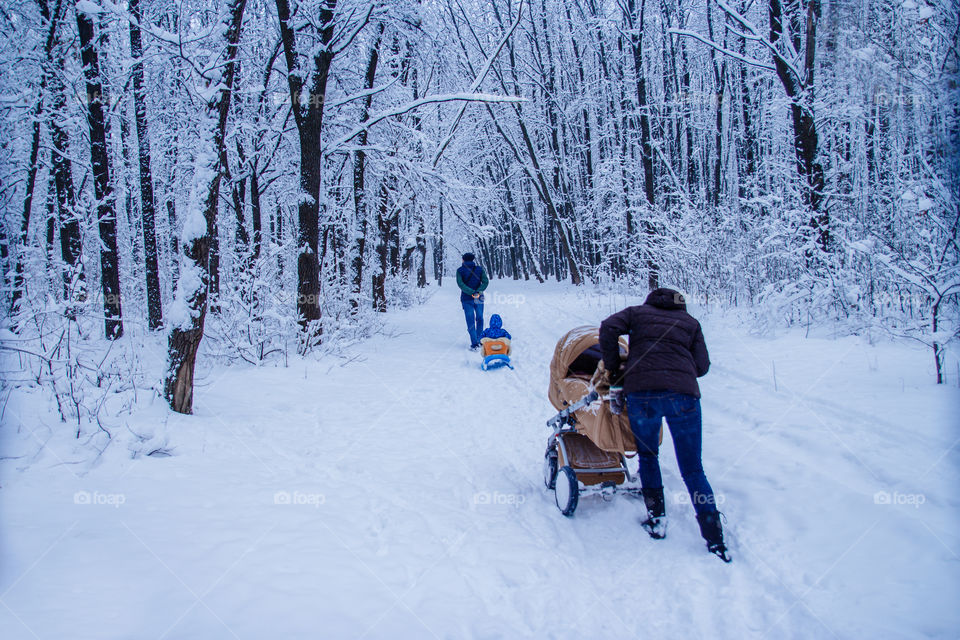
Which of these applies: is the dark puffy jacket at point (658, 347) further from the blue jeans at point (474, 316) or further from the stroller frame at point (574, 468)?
the blue jeans at point (474, 316)

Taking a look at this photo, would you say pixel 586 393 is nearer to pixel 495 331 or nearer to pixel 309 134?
pixel 495 331

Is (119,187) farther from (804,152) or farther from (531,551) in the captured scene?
(804,152)

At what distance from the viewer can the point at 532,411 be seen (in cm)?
703

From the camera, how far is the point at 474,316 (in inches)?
461

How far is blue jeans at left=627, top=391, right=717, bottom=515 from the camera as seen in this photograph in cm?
348

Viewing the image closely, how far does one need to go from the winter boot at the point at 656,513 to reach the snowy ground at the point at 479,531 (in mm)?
116

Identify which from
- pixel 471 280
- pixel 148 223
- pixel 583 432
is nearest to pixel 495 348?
pixel 471 280

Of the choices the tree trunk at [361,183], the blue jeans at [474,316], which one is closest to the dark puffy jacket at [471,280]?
the blue jeans at [474,316]

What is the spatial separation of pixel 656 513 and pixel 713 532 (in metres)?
0.44

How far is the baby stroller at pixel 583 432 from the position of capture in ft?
12.7

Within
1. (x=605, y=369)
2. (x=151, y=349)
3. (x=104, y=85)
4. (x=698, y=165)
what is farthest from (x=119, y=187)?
(x=698, y=165)

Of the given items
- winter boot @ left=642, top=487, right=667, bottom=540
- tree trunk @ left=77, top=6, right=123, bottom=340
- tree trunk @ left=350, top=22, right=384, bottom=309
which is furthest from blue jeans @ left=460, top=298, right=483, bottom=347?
winter boot @ left=642, top=487, right=667, bottom=540

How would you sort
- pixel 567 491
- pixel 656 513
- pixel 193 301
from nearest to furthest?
pixel 656 513
pixel 567 491
pixel 193 301

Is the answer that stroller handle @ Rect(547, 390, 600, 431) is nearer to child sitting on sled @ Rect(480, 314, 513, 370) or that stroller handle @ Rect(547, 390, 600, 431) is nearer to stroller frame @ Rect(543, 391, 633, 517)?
stroller frame @ Rect(543, 391, 633, 517)
